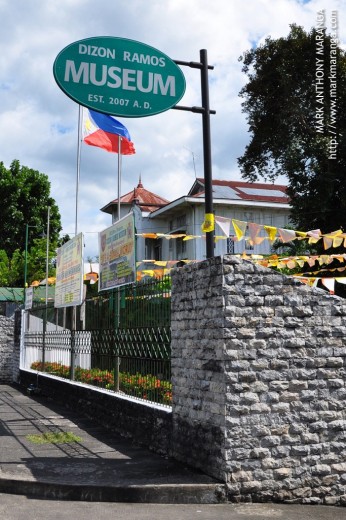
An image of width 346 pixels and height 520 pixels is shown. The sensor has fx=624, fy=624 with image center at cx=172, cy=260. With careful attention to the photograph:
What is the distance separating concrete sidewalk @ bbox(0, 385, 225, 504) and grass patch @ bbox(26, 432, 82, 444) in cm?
12

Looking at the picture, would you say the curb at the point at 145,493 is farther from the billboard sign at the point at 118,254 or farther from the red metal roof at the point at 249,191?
the red metal roof at the point at 249,191

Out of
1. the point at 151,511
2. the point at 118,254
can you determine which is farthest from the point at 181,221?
the point at 151,511

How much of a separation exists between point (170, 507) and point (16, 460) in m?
2.50

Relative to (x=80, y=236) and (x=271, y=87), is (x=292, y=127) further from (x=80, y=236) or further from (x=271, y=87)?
(x=80, y=236)

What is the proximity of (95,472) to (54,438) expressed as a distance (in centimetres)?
254

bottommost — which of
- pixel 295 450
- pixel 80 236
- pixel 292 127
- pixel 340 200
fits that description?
pixel 295 450

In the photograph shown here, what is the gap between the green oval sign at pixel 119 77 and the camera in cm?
734

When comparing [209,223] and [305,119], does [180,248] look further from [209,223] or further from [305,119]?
[209,223]

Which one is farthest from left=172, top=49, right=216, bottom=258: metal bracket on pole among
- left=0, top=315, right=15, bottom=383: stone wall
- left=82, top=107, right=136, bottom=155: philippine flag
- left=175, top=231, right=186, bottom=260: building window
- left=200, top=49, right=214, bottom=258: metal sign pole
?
left=175, top=231, right=186, bottom=260: building window

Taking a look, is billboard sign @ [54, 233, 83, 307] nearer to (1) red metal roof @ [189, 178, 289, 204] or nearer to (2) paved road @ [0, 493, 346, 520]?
(2) paved road @ [0, 493, 346, 520]

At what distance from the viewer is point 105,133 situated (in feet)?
46.3

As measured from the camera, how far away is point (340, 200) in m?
21.6

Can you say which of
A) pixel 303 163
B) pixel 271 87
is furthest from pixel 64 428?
pixel 271 87

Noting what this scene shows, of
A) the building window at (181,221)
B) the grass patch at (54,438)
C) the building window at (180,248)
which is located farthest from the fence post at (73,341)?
the building window at (180,248)
